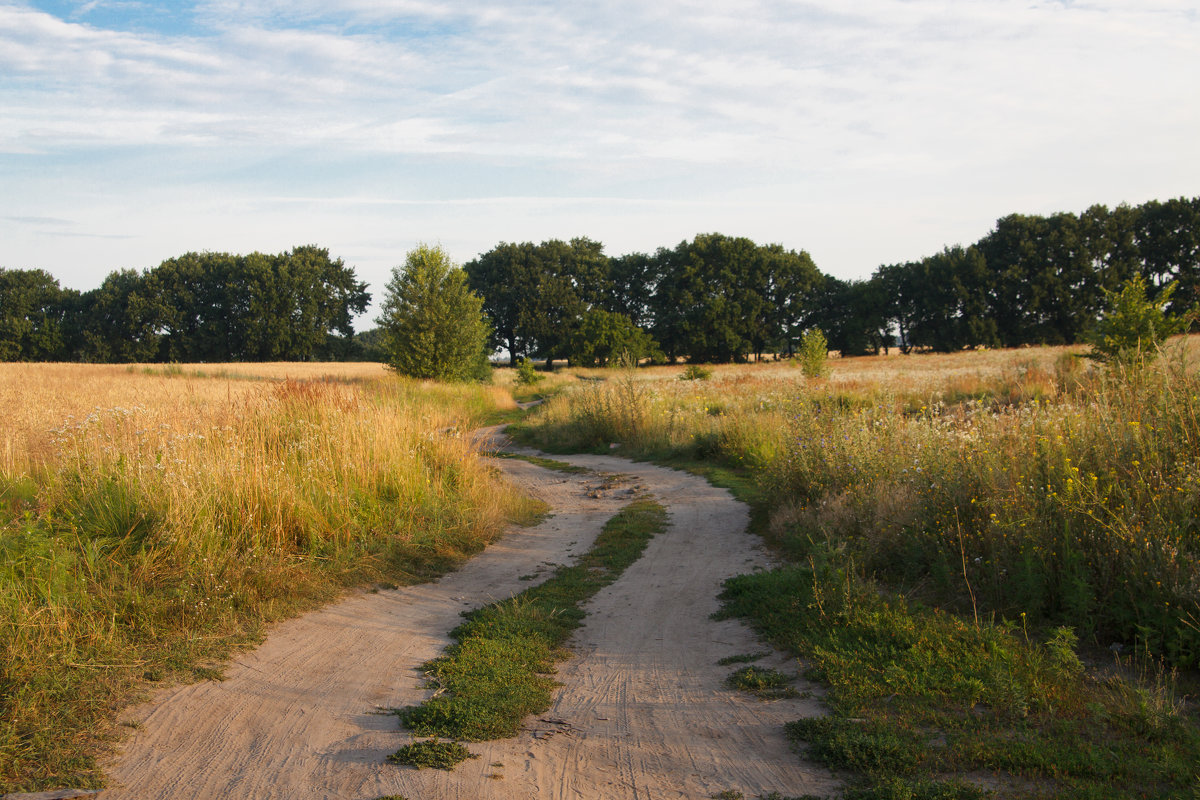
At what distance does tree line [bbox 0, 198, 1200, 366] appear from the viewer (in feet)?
194

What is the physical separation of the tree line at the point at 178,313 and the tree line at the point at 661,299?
139 mm

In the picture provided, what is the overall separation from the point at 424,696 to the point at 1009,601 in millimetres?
4199

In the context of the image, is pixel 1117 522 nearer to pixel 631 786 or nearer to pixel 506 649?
pixel 631 786

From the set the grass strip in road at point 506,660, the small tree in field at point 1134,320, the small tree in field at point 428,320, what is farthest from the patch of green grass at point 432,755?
the small tree in field at point 428,320

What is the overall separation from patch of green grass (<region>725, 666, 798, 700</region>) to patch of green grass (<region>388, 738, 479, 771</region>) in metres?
1.78

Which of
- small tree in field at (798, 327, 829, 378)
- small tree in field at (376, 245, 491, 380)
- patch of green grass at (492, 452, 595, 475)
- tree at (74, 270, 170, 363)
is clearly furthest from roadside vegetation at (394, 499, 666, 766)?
tree at (74, 270, 170, 363)

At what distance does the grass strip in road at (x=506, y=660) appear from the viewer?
393 cm

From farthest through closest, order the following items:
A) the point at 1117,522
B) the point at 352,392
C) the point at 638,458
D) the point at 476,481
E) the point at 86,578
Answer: the point at 638,458 → the point at 352,392 → the point at 476,481 → the point at 86,578 → the point at 1117,522

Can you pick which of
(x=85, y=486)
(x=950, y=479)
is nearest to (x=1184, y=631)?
(x=950, y=479)

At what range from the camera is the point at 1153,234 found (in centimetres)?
5812

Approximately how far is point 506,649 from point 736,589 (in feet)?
7.65

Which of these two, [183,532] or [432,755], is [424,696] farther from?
[183,532]

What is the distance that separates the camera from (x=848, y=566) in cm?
604

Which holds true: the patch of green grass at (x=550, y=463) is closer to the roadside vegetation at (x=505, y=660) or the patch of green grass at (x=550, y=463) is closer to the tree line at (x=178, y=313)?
the roadside vegetation at (x=505, y=660)
